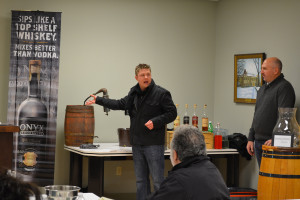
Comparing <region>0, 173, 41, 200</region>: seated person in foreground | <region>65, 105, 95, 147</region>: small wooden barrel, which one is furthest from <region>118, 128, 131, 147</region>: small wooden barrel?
<region>0, 173, 41, 200</region>: seated person in foreground

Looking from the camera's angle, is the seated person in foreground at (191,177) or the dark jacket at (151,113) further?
the dark jacket at (151,113)

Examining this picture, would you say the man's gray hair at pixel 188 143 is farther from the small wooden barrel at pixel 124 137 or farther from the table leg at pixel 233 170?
the table leg at pixel 233 170

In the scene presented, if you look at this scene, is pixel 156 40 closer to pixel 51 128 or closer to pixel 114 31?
pixel 114 31

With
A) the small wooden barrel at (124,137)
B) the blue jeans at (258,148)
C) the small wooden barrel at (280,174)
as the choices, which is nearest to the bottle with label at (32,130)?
the small wooden barrel at (124,137)

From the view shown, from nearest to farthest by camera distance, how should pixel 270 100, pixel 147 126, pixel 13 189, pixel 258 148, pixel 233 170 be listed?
1. pixel 13 189
2. pixel 147 126
3. pixel 270 100
4. pixel 258 148
5. pixel 233 170

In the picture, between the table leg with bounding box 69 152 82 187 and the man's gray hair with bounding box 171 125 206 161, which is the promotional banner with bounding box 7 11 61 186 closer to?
the table leg with bounding box 69 152 82 187

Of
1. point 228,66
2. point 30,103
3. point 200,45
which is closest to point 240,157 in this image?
point 228,66

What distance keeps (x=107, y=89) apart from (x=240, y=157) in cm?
202

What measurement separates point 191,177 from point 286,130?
93.5 inches

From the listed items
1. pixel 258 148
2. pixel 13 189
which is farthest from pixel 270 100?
pixel 13 189

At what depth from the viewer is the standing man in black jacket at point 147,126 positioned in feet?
15.8

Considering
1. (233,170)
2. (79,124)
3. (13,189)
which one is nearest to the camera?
(13,189)

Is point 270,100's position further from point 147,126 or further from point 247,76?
point 147,126

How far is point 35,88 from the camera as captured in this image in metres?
5.84
